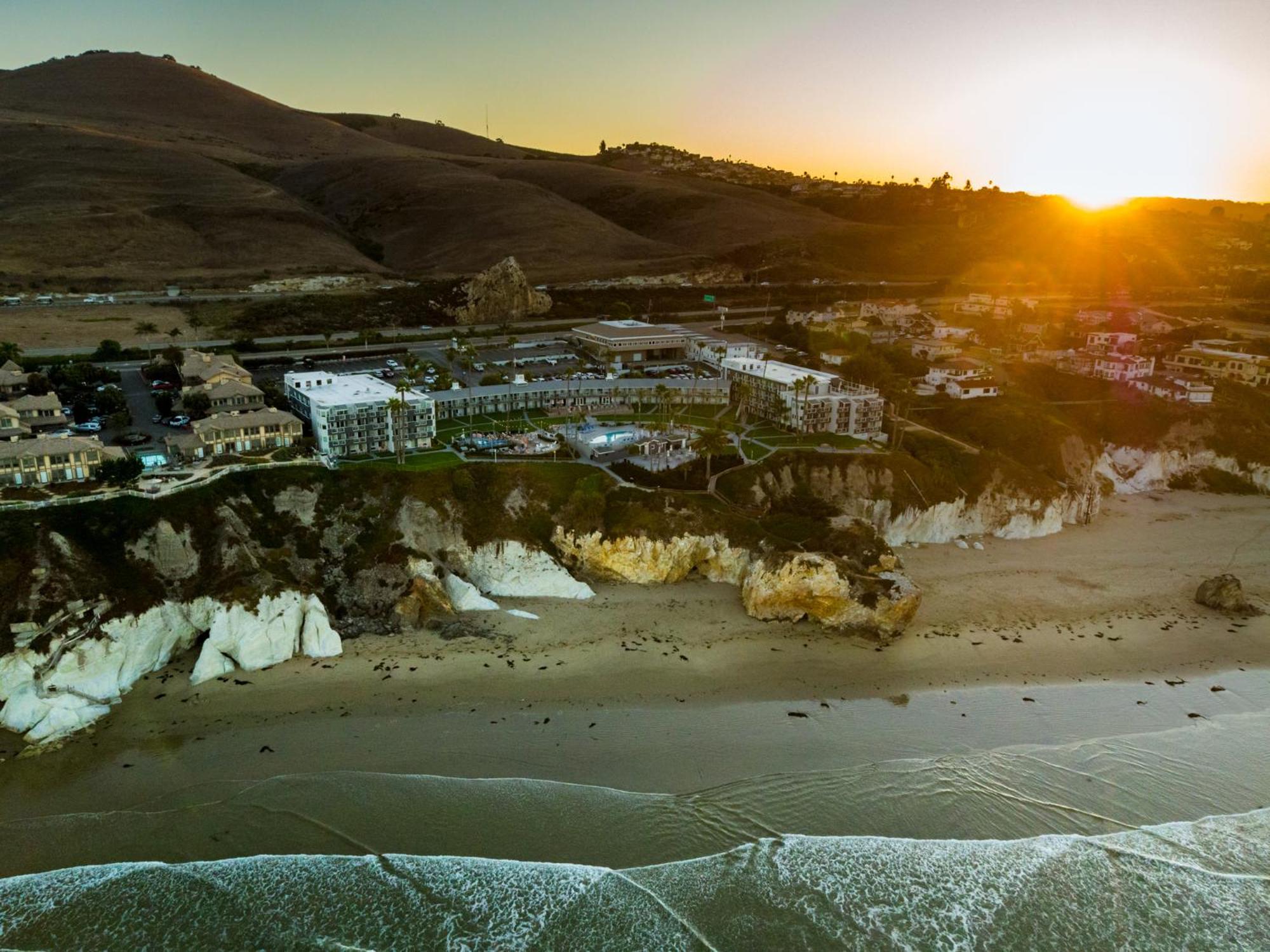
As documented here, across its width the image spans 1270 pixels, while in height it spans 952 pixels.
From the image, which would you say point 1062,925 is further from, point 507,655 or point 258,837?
point 258,837

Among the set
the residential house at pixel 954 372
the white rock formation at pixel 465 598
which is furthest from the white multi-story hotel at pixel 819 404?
the white rock formation at pixel 465 598

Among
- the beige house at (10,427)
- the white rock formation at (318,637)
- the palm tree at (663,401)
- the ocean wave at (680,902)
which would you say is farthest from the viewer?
the palm tree at (663,401)

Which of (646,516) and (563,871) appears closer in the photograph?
(563,871)

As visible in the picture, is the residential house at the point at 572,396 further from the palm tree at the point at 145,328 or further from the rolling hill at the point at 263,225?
the rolling hill at the point at 263,225

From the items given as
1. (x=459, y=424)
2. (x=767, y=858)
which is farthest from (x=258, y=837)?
(x=459, y=424)

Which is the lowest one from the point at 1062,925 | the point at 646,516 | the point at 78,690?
the point at 1062,925

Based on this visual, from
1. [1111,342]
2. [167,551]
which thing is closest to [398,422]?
[167,551]
